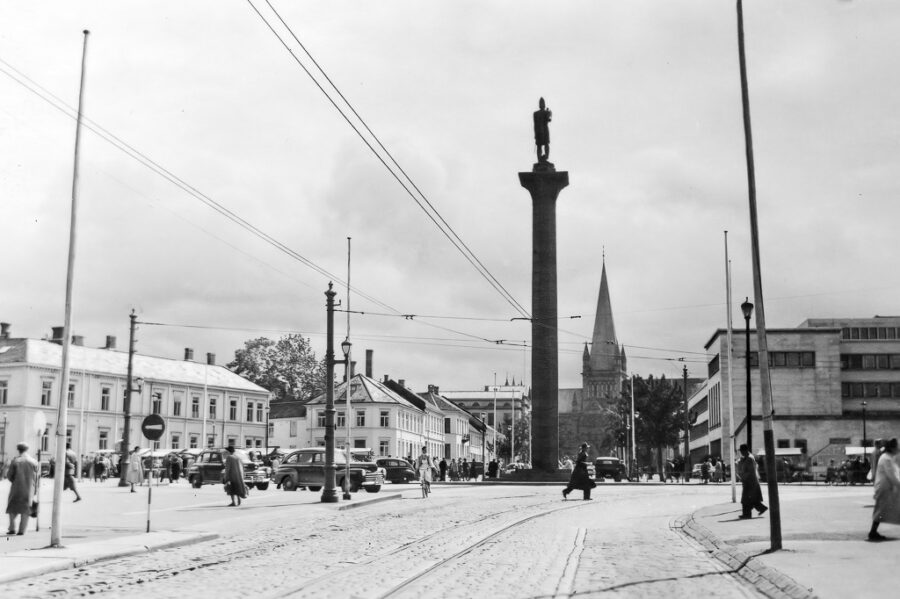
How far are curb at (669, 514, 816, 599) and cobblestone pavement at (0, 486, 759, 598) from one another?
236mm

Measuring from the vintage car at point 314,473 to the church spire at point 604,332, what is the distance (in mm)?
132153

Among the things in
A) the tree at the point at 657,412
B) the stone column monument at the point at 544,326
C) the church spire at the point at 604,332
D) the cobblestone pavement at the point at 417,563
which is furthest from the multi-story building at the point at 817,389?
the church spire at the point at 604,332

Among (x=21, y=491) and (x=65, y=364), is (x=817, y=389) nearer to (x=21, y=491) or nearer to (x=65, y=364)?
(x=21, y=491)

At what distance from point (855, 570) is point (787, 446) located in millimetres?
73433

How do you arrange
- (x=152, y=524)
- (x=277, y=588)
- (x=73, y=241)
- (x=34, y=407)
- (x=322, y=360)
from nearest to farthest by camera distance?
(x=277, y=588) → (x=73, y=241) → (x=152, y=524) → (x=34, y=407) → (x=322, y=360)

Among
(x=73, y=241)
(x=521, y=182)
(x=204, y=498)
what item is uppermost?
(x=521, y=182)

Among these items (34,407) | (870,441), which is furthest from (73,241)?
(870,441)

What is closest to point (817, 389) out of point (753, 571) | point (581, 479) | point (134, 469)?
point (581, 479)

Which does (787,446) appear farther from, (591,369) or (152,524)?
(591,369)

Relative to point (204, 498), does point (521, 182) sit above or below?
above

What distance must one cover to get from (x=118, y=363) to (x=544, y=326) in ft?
151

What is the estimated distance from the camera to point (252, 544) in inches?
701

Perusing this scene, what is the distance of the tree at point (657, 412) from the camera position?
299 ft

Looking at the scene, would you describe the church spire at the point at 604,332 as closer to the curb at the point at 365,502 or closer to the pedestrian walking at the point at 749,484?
the curb at the point at 365,502
